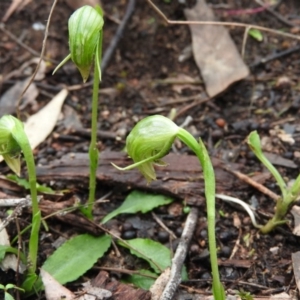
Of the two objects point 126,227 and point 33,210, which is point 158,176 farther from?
point 33,210

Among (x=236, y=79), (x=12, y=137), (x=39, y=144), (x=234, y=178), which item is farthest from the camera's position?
(x=236, y=79)

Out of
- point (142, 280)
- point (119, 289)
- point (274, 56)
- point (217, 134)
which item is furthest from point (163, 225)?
point (274, 56)

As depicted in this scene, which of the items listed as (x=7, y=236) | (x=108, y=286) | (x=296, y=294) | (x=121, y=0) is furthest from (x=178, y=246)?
(x=121, y=0)

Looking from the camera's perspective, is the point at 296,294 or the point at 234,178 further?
the point at 234,178

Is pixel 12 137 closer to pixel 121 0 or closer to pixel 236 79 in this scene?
pixel 236 79

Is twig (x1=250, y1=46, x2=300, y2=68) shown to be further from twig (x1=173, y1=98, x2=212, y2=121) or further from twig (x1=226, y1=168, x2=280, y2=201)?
twig (x1=226, y1=168, x2=280, y2=201)

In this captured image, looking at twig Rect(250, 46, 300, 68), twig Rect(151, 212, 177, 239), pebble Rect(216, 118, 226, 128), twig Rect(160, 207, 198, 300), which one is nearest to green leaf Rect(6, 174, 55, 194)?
twig Rect(151, 212, 177, 239)
